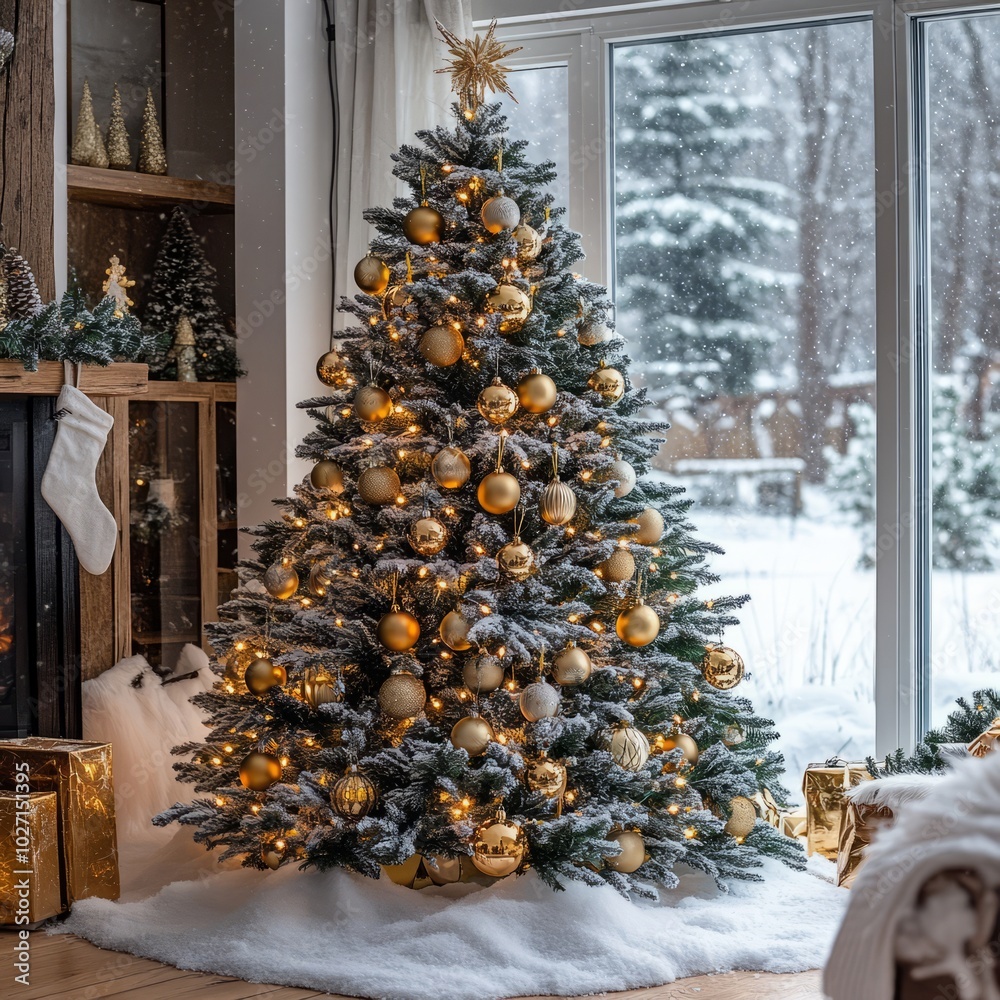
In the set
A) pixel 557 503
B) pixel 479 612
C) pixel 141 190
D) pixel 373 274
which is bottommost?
pixel 479 612

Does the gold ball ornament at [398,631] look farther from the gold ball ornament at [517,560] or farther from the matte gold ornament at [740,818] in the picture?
the matte gold ornament at [740,818]

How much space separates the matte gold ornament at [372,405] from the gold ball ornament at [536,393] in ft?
0.92

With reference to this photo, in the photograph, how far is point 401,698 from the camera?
2.21m

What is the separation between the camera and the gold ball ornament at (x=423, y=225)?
2396mm

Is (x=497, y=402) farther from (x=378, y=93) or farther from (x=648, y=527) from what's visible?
(x=378, y=93)

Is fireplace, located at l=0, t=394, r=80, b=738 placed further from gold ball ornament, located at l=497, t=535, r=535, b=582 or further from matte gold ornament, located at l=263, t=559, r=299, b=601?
gold ball ornament, located at l=497, t=535, r=535, b=582

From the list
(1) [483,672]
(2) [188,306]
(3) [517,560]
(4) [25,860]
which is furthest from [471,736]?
(2) [188,306]

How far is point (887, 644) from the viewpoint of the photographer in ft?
9.67

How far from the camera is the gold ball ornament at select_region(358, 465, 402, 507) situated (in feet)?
7.57

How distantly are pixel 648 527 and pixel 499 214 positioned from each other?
0.73 metres

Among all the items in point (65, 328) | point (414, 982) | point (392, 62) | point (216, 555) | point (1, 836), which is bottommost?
point (414, 982)

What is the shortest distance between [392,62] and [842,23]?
1216mm

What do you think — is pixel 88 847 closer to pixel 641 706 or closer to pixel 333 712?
pixel 333 712

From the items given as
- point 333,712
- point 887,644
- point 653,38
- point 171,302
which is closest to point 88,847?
point 333,712
